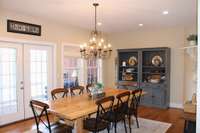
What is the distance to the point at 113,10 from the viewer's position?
13.3 ft

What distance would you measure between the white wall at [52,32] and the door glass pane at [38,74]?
41cm

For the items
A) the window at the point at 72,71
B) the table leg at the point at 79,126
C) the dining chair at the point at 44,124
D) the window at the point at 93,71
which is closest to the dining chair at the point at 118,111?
the table leg at the point at 79,126

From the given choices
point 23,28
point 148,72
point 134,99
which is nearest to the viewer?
point 134,99

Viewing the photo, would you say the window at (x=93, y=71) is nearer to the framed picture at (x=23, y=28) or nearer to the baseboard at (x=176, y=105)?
the framed picture at (x=23, y=28)

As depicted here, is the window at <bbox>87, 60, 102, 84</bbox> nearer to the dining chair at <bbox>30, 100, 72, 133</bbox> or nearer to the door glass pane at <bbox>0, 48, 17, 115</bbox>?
the door glass pane at <bbox>0, 48, 17, 115</bbox>

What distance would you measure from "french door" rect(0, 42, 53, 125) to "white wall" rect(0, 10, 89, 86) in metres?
0.24

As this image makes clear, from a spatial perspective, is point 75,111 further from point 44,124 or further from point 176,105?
point 176,105

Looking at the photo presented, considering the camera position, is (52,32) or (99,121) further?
(52,32)

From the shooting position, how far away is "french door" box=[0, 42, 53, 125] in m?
4.25

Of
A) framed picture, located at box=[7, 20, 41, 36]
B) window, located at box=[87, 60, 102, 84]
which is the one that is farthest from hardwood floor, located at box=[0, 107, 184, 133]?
framed picture, located at box=[7, 20, 41, 36]

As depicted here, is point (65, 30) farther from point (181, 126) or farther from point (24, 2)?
point (181, 126)

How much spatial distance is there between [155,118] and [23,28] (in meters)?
4.19

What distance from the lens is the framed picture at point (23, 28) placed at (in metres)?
4.23

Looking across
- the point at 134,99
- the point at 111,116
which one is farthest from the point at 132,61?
the point at 111,116
